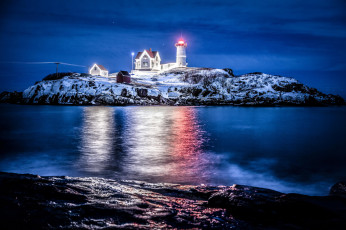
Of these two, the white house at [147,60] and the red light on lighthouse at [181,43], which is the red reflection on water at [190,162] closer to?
the white house at [147,60]

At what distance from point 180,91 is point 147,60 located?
29934 mm

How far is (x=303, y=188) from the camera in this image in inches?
390

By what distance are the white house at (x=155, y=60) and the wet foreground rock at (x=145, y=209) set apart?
102400 mm

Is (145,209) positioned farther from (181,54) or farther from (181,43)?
(181,54)

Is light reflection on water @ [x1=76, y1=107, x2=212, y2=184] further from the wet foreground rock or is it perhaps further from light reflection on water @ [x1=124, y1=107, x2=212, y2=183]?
the wet foreground rock

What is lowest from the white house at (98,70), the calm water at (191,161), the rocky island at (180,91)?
the calm water at (191,161)

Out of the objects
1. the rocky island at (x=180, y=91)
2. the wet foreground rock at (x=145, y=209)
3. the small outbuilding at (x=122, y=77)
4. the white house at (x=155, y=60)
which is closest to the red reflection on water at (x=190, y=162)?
the wet foreground rock at (x=145, y=209)

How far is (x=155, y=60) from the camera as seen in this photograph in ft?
352

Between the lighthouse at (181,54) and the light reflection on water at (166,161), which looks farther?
the lighthouse at (181,54)

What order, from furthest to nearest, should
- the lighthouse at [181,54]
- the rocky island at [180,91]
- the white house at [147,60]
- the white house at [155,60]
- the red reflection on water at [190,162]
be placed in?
the lighthouse at [181,54] → the white house at [155,60] → the white house at [147,60] → the rocky island at [180,91] → the red reflection on water at [190,162]

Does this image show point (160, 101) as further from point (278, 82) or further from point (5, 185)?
point (5, 185)

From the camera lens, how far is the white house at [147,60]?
4122 inches

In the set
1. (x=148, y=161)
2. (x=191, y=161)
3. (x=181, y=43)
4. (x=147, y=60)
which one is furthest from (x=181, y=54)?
(x=148, y=161)

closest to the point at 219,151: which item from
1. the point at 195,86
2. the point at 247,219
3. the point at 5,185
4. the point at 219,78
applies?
the point at 247,219
